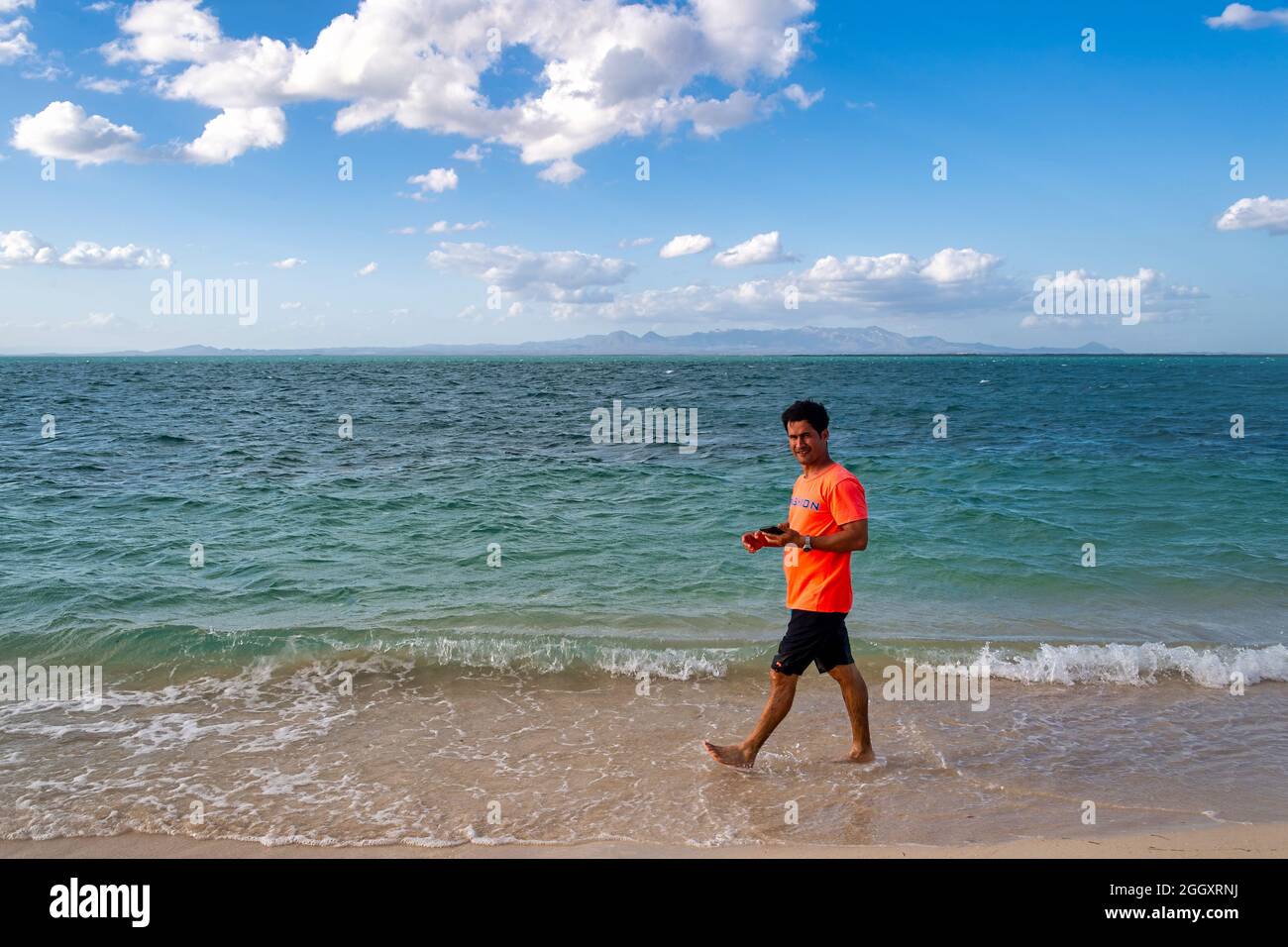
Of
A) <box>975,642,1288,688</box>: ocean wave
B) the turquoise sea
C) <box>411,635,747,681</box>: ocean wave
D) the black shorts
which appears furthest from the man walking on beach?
<box>975,642,1288,688</box>: ocean wave

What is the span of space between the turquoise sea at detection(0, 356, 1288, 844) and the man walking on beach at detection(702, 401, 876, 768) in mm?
598

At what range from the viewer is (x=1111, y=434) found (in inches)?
1074

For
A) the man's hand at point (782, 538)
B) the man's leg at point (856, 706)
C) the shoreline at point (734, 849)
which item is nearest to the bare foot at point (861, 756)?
the man's leg at point (856, 706)

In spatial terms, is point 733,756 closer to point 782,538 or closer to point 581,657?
point 782,538

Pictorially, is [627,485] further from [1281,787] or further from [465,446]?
[1281,787]

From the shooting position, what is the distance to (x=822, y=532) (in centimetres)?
499

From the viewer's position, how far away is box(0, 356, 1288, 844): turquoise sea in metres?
5.32

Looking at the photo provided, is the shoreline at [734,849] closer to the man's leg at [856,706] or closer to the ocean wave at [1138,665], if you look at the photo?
the man's leg at [856,706]

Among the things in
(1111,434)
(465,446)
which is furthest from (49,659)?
(1111,434)

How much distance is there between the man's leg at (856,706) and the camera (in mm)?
5301

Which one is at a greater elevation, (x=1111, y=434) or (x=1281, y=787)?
(x=1111, y=434)

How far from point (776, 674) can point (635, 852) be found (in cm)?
146

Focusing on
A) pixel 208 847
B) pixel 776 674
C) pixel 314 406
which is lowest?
pixel 208 847
